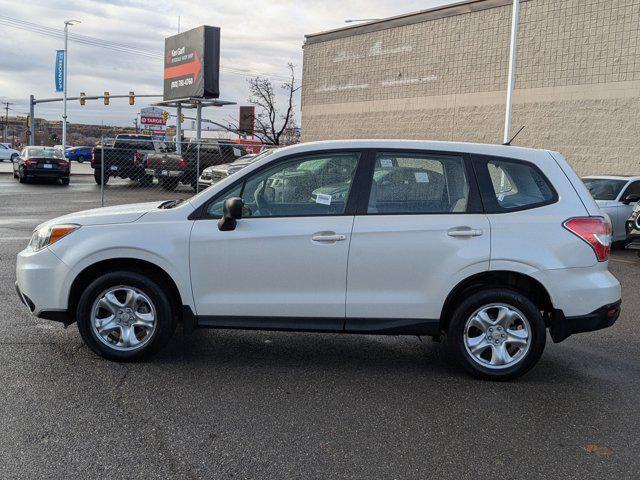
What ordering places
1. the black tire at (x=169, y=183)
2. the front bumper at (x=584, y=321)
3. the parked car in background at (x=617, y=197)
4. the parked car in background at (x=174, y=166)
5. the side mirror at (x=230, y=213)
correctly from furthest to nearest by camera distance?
the black tire at (x=169, y=183)
the parked car in background at (x=174, y=166)
the parked car in background at (x=617, y=197)
the front bumper at (x=584, y=321)
the side mirror at (x=230, y=213)

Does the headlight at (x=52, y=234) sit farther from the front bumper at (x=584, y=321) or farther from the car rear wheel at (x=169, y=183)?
the car rear wheel at (x=169, y=183)

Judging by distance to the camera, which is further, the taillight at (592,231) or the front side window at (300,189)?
the front side window at (300,189)

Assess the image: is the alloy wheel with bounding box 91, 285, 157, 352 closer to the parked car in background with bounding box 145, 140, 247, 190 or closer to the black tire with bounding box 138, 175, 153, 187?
the parked car in background with bounding box 145, 140, 247, 190

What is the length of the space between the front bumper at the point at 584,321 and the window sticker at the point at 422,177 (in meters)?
1.40

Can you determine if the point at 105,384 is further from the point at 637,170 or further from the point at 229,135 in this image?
the point at 229,135

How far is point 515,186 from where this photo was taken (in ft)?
17.1

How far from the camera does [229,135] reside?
7906 cm

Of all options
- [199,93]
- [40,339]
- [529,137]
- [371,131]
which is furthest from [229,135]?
[40,339]

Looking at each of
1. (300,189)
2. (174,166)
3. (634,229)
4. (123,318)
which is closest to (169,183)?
(174,166)

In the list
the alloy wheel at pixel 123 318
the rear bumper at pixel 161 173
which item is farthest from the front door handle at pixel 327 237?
the rear bumper at pixel 161 173

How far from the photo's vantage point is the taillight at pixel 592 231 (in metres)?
4.99

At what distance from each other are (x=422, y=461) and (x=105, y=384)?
7.72ft

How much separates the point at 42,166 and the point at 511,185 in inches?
1046

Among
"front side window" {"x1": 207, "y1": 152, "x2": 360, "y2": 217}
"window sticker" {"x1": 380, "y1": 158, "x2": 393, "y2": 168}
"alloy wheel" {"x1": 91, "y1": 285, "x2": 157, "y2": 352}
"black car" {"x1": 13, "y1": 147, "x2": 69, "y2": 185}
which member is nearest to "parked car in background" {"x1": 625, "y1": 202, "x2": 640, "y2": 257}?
"window sticker" {"x1": 380, "y1": 158, "x2": 393, "y2": 168}
